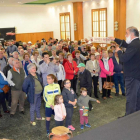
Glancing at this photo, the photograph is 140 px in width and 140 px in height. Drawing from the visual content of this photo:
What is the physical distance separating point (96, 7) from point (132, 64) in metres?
11.9

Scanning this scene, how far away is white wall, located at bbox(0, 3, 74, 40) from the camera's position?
1797 cm

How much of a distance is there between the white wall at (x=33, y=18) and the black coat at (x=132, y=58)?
1364cm

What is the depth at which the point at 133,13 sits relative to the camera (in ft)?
41.0

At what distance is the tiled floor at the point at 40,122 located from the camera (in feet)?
14.9

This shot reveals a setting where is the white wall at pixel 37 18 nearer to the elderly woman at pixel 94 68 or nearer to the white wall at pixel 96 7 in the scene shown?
the white wall at pixel 96 7

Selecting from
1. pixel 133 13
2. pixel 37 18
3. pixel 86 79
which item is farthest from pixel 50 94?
pixel 37 18

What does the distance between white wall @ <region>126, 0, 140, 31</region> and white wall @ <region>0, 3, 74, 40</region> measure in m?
5.48

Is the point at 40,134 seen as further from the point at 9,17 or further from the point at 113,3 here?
the point at 9,17

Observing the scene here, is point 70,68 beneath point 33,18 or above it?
beneath

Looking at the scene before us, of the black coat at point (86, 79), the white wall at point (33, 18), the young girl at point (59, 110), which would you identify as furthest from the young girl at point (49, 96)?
the white wall at point (33, 18)

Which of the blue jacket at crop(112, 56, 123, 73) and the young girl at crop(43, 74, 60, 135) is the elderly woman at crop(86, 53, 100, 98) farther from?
the young girl at crop(43, 74, 60, 135)

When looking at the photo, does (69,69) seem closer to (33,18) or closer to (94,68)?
(94,68)

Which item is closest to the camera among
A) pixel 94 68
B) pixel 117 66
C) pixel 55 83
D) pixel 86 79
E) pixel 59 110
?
pixel 59 110

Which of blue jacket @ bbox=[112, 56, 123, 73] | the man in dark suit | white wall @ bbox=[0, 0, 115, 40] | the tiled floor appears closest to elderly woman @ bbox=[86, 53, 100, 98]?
blue jacket @ bbox=[112, 56, 123, 73]
